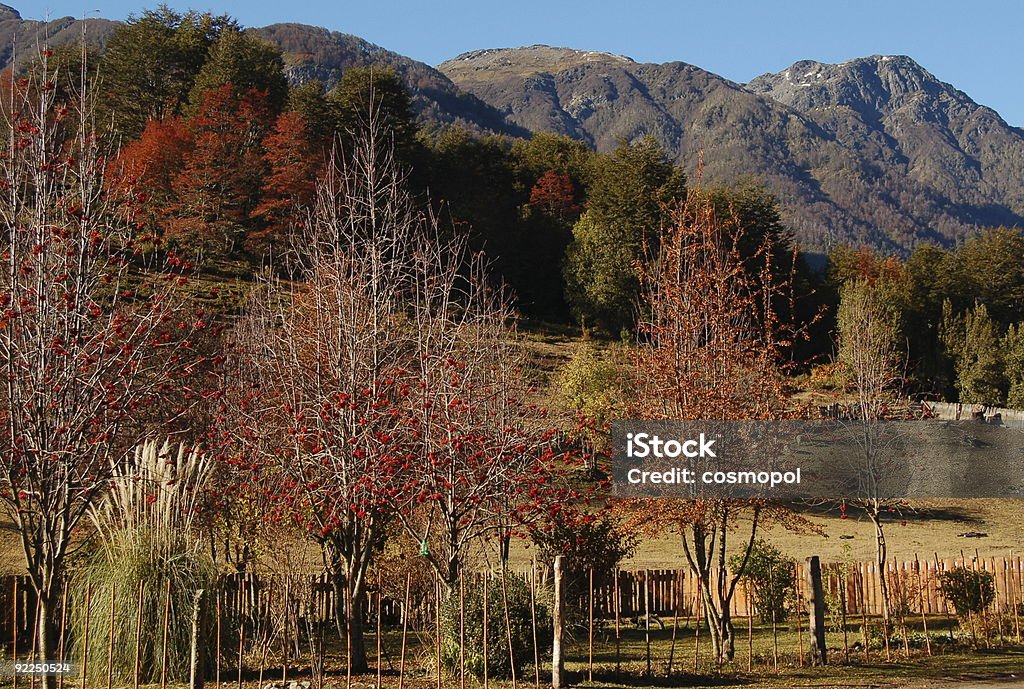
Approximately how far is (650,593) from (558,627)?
35.2 ft

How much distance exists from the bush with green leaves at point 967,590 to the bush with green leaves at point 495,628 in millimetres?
8885

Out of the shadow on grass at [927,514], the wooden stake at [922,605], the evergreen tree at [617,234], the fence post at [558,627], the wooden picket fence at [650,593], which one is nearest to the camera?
the fence post at [558,627]

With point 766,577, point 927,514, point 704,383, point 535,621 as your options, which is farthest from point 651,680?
point 927,514

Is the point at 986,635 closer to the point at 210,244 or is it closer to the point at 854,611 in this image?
the point at 854,611

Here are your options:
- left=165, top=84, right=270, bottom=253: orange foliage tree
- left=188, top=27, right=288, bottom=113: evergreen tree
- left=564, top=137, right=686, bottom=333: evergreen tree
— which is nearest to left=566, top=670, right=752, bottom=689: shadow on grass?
left=165, top=84, right=270, bottom=253: orange foliage tree

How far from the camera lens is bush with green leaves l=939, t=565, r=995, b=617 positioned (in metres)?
16.2

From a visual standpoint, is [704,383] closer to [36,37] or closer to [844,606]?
[844,606]

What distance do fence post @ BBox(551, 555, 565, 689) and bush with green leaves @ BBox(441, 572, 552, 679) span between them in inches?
19.0

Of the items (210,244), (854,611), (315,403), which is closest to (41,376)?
(315,403)

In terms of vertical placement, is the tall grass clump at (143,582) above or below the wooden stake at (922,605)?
above

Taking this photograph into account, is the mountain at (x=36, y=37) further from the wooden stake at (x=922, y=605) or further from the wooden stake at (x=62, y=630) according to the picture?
the wooden stake at (x=922, y=605)

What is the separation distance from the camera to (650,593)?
796 inches

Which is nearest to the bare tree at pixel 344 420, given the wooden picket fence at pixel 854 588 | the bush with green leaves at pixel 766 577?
the wooden picket fence at pixel 854 588

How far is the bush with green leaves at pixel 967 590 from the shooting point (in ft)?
53.2
